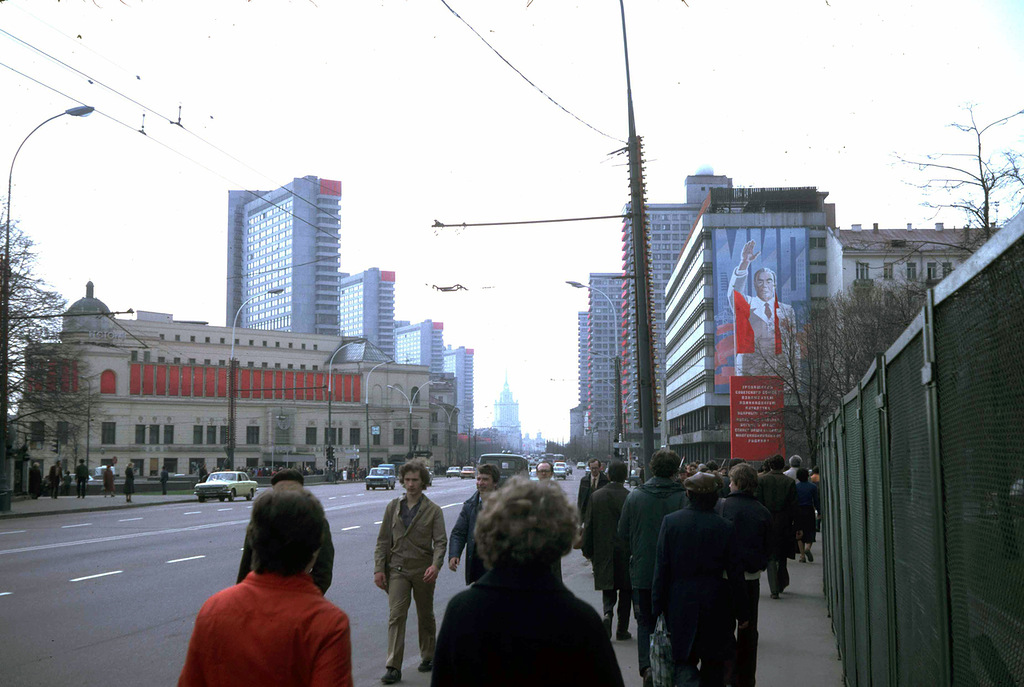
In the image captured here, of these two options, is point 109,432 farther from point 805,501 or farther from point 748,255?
point 805,501

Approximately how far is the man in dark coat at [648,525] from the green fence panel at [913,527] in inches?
135

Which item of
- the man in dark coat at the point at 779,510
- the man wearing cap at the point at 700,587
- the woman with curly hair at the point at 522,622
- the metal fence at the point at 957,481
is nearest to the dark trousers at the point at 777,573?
the man in dark coat at the point at 779,510

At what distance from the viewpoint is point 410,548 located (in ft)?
27.4

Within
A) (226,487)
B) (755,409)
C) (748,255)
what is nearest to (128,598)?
(226,487)

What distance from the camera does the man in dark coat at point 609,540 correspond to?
9586 mm

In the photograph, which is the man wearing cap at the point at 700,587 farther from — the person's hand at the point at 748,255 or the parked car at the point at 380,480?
the person's hand at the point at 748,255

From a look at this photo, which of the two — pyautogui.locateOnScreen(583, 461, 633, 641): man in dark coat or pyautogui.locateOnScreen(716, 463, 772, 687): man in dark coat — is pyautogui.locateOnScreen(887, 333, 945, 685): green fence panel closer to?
pyautogui.locateOnScreen(716, 463, 772, 687): man in dark coat

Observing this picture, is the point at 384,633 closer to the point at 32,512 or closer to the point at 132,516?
the point at 132,516

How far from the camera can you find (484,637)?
2.82m

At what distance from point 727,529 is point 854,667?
63.4 inches

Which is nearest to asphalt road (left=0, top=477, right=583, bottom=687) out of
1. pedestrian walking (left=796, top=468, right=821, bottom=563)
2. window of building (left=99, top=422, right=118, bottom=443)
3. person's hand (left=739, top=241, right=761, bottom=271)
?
pedestrian walking (left=796, top=468, right=821, bottom=563)

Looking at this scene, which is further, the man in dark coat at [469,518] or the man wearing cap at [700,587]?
the man in dark coat at [469,518]

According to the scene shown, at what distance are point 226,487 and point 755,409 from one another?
29.4m

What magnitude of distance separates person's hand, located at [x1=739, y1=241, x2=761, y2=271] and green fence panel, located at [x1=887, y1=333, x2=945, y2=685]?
3351 inches
